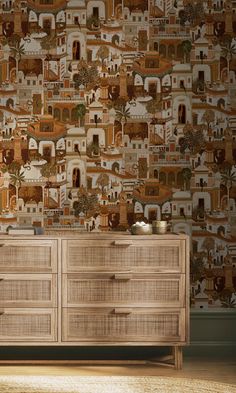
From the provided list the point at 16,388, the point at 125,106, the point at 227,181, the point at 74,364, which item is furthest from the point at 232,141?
the point at 16,388

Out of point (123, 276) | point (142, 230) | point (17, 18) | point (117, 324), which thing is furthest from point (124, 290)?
point (17, 18)

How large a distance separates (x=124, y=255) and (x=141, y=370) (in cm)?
72

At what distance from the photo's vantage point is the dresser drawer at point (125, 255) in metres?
4.84

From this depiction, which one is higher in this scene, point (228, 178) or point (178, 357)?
point (228, 178)

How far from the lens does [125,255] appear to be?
4840 millimetres

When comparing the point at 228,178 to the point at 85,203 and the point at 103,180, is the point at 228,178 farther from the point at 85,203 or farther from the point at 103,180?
the point at 85,203

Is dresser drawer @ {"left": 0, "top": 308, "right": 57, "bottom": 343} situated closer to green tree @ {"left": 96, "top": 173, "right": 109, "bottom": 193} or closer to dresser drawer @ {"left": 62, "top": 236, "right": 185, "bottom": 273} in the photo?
dresser drawer @ {"left": 62, "top": 236, "right": 185, "bottom": 273}

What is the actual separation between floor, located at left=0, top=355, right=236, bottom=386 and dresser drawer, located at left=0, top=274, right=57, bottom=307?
41 cm

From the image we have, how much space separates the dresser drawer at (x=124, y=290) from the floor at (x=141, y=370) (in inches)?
16.1

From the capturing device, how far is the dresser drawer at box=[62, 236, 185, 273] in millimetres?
4836

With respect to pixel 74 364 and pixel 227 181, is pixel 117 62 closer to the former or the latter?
pixel 227 181

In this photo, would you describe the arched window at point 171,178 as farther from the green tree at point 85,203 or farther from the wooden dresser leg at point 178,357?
the wooden dresser leg at point 178,357

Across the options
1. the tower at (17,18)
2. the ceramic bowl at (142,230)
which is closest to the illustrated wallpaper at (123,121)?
the tower at (17,18)

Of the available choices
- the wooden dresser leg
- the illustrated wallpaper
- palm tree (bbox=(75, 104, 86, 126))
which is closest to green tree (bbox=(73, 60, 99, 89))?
the illustrated wallpaper
